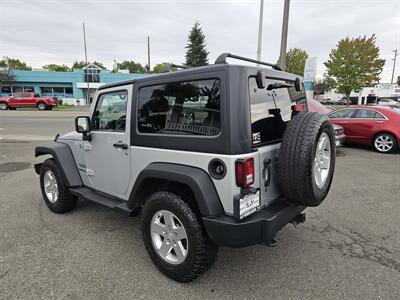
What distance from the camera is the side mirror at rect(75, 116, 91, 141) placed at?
134 inches

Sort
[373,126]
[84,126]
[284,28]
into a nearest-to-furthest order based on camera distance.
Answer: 1. [84,126]
2. [373,126]
3. [284,28]

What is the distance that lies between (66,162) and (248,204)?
2750mm

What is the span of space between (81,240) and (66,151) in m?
1.31

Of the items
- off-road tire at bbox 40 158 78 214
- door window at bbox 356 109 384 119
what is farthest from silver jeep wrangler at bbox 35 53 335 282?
door window at bbox 356 109 384 119

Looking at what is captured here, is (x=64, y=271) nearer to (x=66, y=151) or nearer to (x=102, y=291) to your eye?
(x=102, y=291)

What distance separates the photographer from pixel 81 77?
44781 mm

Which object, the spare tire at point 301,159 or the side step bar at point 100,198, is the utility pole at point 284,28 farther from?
the side step bar at point 100,198

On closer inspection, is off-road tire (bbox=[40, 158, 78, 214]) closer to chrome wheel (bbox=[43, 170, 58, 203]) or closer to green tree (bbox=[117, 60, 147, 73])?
chrome wheel (bbox=[43, 170, 58, 203])

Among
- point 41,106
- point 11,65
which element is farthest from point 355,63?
point 11,65

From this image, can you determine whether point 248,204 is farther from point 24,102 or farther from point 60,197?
point 24,102

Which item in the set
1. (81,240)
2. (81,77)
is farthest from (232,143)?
(81,77)

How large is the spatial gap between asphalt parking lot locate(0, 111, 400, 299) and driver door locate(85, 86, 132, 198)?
673mm

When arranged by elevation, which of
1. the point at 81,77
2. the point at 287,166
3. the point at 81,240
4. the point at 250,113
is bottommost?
the point at 81,240

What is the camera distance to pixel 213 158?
7.06 ft
